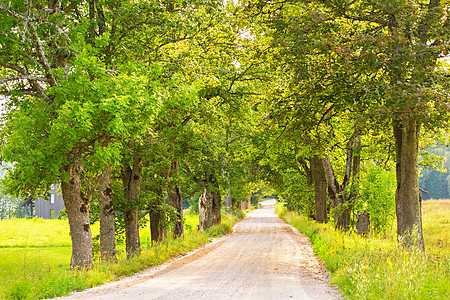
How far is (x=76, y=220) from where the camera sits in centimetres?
1145

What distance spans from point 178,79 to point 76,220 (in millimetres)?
5332

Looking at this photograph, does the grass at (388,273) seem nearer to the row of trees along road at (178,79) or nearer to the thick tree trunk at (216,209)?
the row of trees along road at (178,79)

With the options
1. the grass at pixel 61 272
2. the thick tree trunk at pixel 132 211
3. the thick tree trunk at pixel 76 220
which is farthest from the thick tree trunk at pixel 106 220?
the thick tree trunk at pixel 132 211

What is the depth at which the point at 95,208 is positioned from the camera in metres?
18.7

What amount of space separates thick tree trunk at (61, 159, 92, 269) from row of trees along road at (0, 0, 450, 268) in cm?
3

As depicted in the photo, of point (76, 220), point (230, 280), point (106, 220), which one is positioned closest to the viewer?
point (230, 280)

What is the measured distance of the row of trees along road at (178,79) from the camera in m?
9.27

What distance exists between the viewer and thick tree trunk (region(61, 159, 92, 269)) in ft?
37.1

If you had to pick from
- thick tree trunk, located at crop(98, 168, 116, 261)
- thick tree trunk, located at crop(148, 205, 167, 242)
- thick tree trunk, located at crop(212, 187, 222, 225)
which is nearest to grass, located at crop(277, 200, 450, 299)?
thick tree trunk, located at crop(98, 168, 116, 261)

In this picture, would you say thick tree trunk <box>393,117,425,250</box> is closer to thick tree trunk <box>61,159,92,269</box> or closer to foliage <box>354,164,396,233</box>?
foliage <box>354,164,396,233</box>

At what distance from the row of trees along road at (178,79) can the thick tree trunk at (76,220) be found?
31 millimetres

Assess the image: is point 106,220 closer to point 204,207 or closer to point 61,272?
point 61,272

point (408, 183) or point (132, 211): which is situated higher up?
point (408, 183)

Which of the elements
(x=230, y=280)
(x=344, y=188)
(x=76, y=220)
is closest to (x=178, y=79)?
(x=76, y=220)
